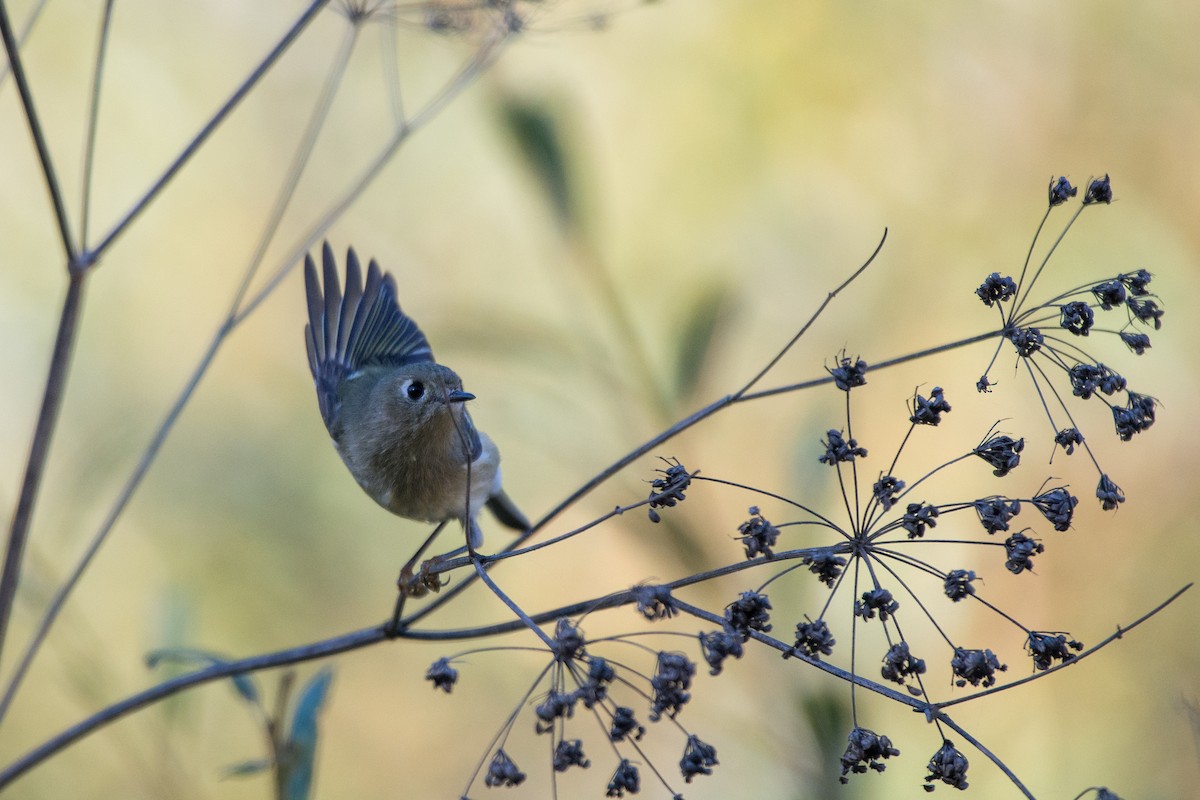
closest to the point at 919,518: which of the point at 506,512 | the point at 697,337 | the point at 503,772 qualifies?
the point at 503,772

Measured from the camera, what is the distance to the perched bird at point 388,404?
3.29m

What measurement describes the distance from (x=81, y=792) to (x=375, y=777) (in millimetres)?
1292

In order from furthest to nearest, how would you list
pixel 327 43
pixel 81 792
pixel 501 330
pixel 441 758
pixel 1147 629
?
pixel 327 43 < pixel 441 758 < pixel 81 792 < pixel 1147 629 < pixel 501 330

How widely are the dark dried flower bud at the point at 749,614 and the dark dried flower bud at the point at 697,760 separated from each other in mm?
176

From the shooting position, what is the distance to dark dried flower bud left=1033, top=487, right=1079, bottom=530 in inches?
66.9

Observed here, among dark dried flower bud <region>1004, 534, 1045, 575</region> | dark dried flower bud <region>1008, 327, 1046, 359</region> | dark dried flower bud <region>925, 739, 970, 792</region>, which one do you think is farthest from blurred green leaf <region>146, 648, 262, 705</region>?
dark dried flower bud <region>1008, 327, 1046, 359</region>

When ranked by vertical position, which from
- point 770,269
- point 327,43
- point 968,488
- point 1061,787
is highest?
point 327,43

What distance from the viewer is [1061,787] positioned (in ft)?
10.3

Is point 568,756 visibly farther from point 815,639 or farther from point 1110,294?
point 1110,294

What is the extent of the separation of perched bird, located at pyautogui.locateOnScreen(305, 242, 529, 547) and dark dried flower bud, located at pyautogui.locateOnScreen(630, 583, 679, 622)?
1.34m

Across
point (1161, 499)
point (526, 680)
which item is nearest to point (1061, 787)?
point (1161, 499)

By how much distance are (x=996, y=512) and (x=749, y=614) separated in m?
0.40

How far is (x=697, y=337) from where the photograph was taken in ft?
8.63

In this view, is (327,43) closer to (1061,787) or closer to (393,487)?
(393,487)
